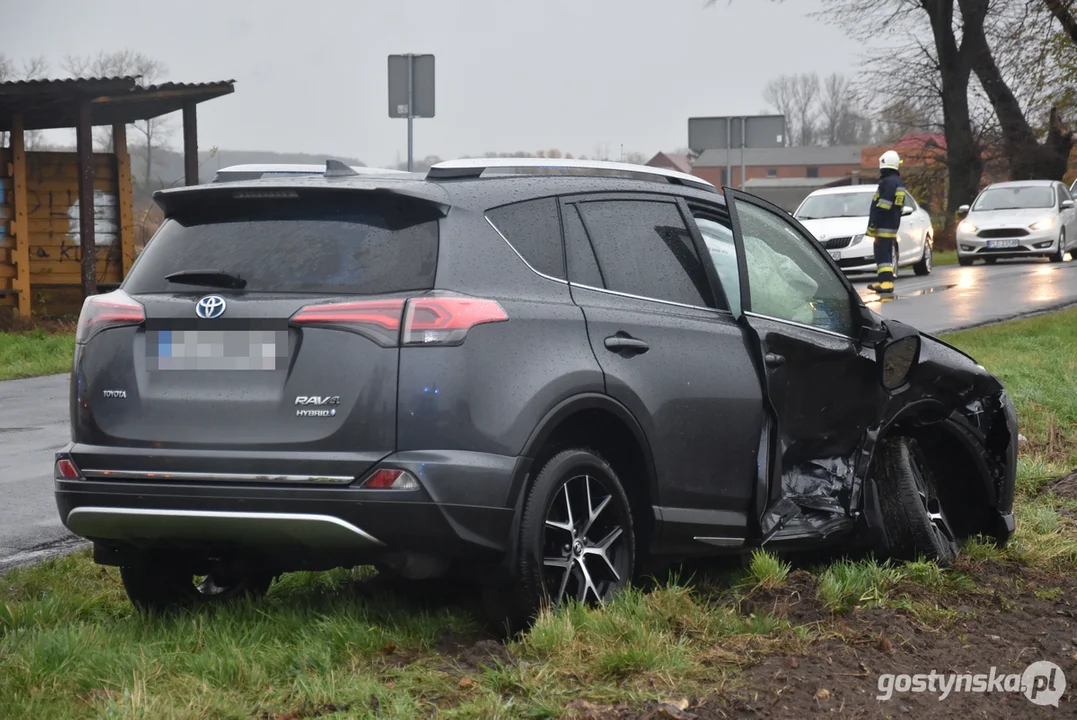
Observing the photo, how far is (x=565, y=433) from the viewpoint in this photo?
475 cm

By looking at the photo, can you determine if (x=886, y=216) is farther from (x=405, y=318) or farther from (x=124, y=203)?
(x=405, y=318)

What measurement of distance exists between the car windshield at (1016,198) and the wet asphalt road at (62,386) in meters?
1.21

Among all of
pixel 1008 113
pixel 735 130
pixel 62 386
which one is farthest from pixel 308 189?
pixel 1008 113

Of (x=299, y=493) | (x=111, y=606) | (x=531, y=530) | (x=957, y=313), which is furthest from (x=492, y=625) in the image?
(x=957, y=313)

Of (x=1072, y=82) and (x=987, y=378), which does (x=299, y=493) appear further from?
(x=1072, y=82)

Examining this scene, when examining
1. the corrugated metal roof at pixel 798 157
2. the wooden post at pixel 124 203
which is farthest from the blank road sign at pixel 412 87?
the corrugated metal roof at pixel 798 157

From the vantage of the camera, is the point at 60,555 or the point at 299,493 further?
the point at 60,555

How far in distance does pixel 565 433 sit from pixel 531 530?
16.2 inches

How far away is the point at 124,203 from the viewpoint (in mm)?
20594

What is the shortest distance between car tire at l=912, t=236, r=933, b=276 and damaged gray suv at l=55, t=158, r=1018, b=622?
21.8m

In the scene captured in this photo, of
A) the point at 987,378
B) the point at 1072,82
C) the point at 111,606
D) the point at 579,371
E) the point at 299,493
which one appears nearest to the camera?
the point at 299,493

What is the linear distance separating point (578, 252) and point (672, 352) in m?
0.50

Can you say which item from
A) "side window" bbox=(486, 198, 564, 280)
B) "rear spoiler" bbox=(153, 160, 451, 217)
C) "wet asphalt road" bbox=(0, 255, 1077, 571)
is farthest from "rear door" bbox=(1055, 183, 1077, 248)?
"rear spoiler" bbox=(153, 160, 451, 217)

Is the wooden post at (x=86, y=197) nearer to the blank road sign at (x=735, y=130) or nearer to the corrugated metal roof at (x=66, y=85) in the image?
the corrugated metal roof at (x=66, y=85)
